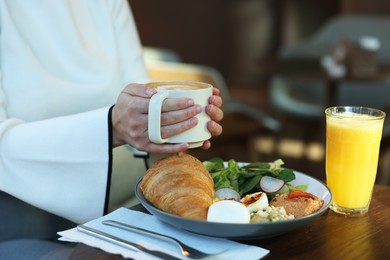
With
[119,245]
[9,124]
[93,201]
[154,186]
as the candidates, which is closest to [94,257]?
[119,245]

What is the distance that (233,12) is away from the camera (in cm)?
602

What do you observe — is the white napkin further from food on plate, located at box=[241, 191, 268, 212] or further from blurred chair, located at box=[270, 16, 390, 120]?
blurred chair, located at box=[270, 16, 390, 120]

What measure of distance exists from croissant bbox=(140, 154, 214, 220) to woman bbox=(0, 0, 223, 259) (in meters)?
0.05

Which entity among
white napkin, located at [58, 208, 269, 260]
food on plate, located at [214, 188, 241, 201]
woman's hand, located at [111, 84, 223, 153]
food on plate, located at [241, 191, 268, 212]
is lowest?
white napkin, located at [58, 208, 269, 260]

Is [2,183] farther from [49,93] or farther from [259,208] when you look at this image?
[259,208]

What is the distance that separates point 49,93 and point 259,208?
2.40 ft

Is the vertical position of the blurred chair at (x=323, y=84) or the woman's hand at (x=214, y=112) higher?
the woman's hand at (x=214, y=112)

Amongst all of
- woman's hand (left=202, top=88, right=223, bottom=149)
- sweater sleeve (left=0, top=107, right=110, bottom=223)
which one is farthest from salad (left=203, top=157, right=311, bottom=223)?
sweater sleeve (left=0, top=107, right=110, bottom=223)

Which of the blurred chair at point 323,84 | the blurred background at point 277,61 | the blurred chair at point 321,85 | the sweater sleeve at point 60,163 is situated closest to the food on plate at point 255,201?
the sweater sleeve at point 60,163

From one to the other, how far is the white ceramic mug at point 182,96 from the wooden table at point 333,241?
0.23 m

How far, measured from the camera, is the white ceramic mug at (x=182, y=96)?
1059mm

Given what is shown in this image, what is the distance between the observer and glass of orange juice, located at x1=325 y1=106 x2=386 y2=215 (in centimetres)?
111

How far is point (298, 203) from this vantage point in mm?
1053

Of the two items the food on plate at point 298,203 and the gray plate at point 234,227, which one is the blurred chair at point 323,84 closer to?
the food on plate at point 298,203
